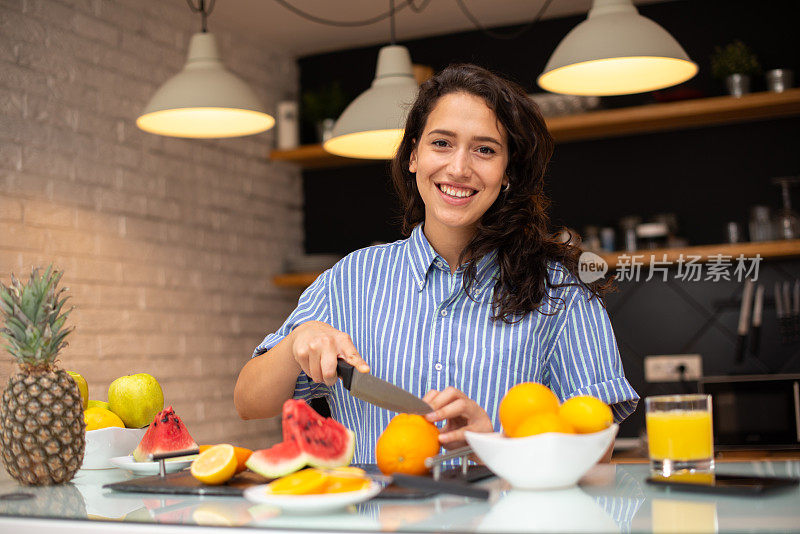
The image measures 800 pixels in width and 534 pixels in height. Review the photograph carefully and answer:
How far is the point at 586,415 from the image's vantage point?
1209mm

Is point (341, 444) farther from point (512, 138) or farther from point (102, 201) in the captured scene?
point (102, 201)

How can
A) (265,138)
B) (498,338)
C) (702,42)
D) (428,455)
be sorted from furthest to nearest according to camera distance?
(265,138)
(702,42)
(498,338)
(428,455)

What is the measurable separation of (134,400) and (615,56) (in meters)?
1.60

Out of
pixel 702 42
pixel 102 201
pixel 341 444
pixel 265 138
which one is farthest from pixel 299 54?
pixel 341 444

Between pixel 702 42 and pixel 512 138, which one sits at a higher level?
pixel 702 42

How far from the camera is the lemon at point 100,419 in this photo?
1.76 m

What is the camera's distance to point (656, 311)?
186 inches

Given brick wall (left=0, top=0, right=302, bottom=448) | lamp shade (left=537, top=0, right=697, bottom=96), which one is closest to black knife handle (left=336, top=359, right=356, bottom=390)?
lamp shade (left=537, top=0, right=697, bottom=96)

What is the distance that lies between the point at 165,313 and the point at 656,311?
251 centimetres

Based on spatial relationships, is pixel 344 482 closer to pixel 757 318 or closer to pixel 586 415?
pixel 586 415

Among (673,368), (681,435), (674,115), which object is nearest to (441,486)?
(681,435)

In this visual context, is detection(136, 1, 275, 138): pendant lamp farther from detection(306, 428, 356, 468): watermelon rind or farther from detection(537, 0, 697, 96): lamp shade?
detection(306, 428, 356, 468): watermelon rind

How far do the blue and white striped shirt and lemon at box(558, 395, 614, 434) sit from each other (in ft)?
1.85

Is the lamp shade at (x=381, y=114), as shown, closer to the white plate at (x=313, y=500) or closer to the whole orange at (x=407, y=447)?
the whole orange at (x=407, y=447)
